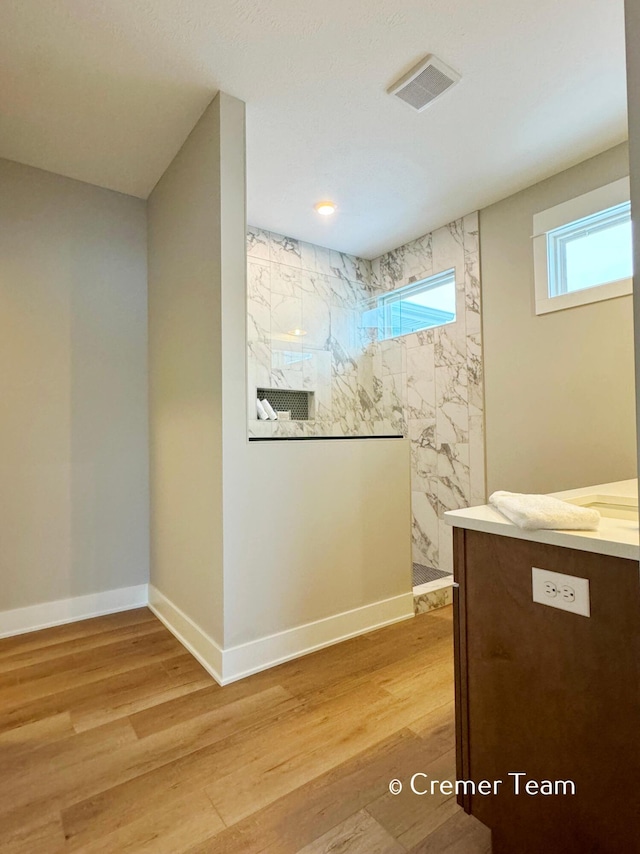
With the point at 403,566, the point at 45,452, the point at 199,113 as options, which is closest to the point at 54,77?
the point at 199,113

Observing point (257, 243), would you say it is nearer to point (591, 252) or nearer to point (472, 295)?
point (472, 295)

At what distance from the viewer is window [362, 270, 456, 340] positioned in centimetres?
355

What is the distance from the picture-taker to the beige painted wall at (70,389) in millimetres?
2512

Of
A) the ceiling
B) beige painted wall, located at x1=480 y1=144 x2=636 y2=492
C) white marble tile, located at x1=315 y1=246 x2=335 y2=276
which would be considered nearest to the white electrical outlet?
beige painted wall, located at x1=480 y1=144 x2=636 y2=492

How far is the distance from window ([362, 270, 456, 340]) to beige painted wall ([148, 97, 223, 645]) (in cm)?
189

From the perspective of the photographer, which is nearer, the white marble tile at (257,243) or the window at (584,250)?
the window at (584,250)

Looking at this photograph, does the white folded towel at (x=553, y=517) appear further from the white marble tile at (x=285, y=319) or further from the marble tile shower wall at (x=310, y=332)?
the white marble tile at (x=285, y=319)

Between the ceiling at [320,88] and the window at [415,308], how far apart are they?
787mm

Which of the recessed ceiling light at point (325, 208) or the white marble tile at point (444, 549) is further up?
the recessed ceiling light at point (325, 208)

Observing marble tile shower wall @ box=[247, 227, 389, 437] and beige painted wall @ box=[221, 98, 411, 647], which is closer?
beige painted wall @ box=[221, 98, 411, 647]

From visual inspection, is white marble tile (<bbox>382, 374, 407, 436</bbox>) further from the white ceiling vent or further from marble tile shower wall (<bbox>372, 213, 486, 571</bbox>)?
the white ceiling vent

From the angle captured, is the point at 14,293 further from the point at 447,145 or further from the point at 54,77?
the point at 447,145

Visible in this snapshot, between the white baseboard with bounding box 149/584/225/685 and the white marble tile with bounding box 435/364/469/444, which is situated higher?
the white marble tile with bounding box 435/364/469/444

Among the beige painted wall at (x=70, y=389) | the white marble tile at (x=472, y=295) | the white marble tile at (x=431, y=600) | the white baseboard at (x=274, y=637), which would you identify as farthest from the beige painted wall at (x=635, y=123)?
the beige painted wall at (x=70, y=389)
